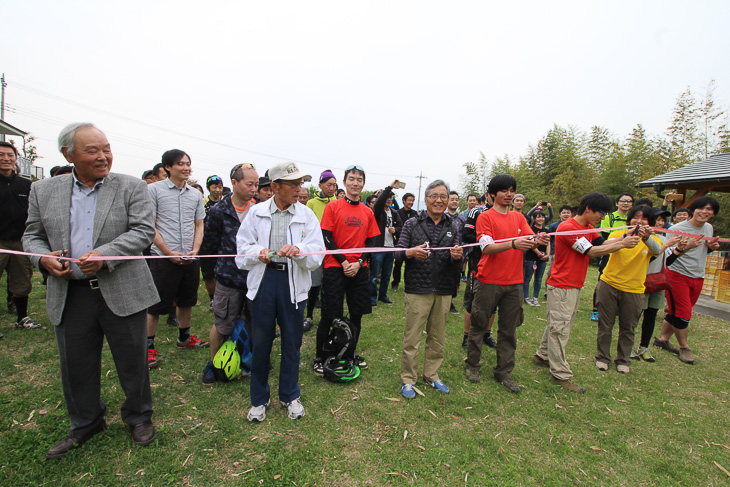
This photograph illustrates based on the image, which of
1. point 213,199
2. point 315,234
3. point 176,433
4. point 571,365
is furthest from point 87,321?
point 571,365

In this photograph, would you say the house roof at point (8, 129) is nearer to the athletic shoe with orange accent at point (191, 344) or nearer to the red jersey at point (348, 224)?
the athletic shoe with orange accent at point (191, 344)

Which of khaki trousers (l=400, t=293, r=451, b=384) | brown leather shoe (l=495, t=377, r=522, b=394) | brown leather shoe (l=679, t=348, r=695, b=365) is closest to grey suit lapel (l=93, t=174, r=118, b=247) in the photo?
khaki trousers (l=400, t=293, r=451, b=384)

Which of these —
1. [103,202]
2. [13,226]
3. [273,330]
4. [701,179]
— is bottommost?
[273,330]

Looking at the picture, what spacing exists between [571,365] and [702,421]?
4.36 ft

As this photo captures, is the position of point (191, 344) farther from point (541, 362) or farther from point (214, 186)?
point (541, 362)

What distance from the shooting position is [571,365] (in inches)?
180

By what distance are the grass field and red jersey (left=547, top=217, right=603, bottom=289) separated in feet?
4.16

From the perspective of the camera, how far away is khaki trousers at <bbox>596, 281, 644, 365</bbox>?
14.4 feet

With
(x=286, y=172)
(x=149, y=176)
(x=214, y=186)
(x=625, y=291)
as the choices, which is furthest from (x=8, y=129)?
(x=625, y=291)

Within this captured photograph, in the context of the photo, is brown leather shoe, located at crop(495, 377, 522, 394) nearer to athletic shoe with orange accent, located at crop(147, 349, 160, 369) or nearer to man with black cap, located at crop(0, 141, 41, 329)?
athletic shoe with orange accent, located at crop(147, 349, 160, 369)

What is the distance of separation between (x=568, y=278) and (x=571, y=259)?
23cm

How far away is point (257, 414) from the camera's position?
293 centimetres

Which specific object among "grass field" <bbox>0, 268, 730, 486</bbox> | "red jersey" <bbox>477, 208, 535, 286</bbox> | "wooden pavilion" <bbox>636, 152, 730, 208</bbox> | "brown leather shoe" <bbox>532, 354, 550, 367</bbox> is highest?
"wooden pavilion" <bbox>636, 152, 730, 208</bbox>

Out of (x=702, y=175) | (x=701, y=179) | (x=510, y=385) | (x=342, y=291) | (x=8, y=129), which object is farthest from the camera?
(x=8, y=129)
